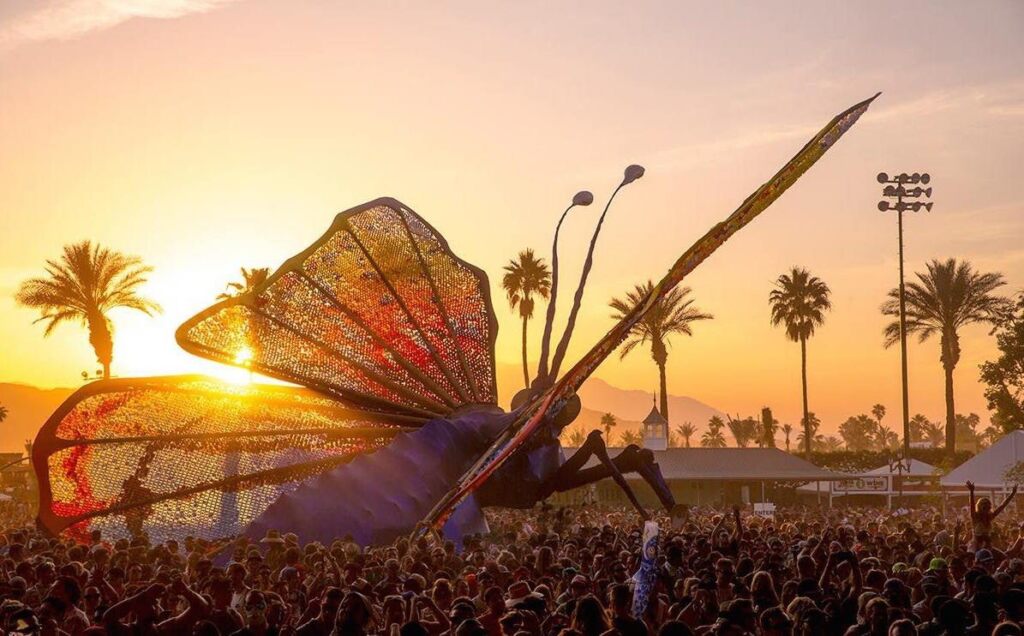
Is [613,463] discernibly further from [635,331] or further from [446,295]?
[635,331]

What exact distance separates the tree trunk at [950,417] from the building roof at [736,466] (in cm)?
562

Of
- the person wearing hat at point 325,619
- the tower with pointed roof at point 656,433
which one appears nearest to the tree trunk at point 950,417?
the tower with pointed roof at point 656,433

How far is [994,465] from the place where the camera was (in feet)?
145

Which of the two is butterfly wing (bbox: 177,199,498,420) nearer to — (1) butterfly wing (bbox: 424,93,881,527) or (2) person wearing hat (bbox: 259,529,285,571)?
(1) butterfly wing (bbox: 424,93,881,527)

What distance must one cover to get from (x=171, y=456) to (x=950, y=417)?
4758 cm

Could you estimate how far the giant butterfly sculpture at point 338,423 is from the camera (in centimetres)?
2378

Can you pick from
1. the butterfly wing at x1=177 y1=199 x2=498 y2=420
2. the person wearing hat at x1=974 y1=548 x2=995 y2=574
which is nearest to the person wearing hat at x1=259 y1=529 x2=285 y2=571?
the person wearing hat at x1=974 y1=548 x2=995 y2=574

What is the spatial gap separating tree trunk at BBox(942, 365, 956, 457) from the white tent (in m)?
18.1

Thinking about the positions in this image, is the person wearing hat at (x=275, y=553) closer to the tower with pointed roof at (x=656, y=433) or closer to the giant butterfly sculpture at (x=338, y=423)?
the giant butterfly sculpture at (x=338, y=423)

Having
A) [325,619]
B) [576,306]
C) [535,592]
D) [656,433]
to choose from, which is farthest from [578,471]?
[656,433]

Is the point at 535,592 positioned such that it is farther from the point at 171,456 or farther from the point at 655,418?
the point at 655,418

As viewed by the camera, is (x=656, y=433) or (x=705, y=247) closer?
(x=705, y=247)

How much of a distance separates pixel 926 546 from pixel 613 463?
9121mm

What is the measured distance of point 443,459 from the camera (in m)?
25.6
